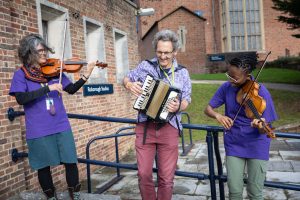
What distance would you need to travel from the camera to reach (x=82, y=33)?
7328 millimetres

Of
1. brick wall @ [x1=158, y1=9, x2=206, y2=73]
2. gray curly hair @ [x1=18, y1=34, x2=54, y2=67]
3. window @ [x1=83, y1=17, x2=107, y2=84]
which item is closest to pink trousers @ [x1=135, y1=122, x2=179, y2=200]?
gray curly hair @ [x1=18, y1=34, x2=54, y2=67]

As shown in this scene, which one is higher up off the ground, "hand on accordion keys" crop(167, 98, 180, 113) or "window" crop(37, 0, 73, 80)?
"window" crop(37, 0, 73, 80)

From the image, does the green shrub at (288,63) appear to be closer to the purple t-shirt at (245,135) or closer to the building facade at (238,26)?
the building facade at (238,26)

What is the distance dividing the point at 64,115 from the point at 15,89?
55 cm

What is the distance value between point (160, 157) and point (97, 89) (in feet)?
14.9

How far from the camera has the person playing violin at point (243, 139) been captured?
3.33m

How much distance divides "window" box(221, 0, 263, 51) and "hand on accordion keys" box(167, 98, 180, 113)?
29340 millimetres

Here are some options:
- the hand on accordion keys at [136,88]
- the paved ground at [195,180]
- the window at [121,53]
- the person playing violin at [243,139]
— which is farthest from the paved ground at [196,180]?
the hand on accordion keys at [136,88]

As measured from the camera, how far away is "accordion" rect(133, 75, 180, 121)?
3271mm

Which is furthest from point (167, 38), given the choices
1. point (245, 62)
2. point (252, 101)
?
point (252, 101)

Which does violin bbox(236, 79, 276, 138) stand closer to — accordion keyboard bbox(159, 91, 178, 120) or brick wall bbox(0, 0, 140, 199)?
accordion keyboard bbox(159, 91, 178, 120)

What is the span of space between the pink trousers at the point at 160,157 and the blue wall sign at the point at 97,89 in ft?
13.0

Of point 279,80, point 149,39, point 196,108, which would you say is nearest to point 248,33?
point 149,39

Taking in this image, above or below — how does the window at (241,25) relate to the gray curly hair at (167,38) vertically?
above
